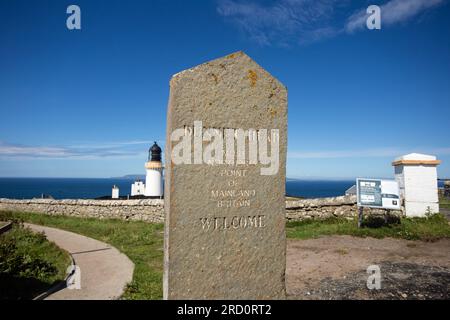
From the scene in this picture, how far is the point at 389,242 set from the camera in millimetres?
8039

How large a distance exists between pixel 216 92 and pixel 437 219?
9.81m

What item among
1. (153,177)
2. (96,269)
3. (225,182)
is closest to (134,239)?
(96,269)

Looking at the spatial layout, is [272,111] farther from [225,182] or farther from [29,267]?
[29,267]

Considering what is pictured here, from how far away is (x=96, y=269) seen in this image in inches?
Result: 250

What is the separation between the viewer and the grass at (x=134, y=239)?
522 cm

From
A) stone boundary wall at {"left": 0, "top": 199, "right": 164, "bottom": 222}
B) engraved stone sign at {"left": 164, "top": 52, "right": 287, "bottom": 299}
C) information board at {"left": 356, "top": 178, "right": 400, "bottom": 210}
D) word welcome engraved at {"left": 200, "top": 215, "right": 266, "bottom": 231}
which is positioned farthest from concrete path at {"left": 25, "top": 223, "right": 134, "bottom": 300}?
information board at {"left": 356, "top": 178, "right": 400, "bottom": 210}

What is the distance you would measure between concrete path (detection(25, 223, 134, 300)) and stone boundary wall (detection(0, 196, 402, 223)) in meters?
3.52

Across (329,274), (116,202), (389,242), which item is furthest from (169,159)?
(116,202)

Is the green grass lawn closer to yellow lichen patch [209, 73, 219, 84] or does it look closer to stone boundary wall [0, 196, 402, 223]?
stone boundary wall [0, 196, 402, 223]

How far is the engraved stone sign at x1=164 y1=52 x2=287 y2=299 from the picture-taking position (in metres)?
3.23

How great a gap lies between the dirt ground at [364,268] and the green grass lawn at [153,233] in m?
0.63

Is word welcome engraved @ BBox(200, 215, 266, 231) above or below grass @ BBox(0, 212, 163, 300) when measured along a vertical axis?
above

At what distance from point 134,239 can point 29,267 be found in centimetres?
364
